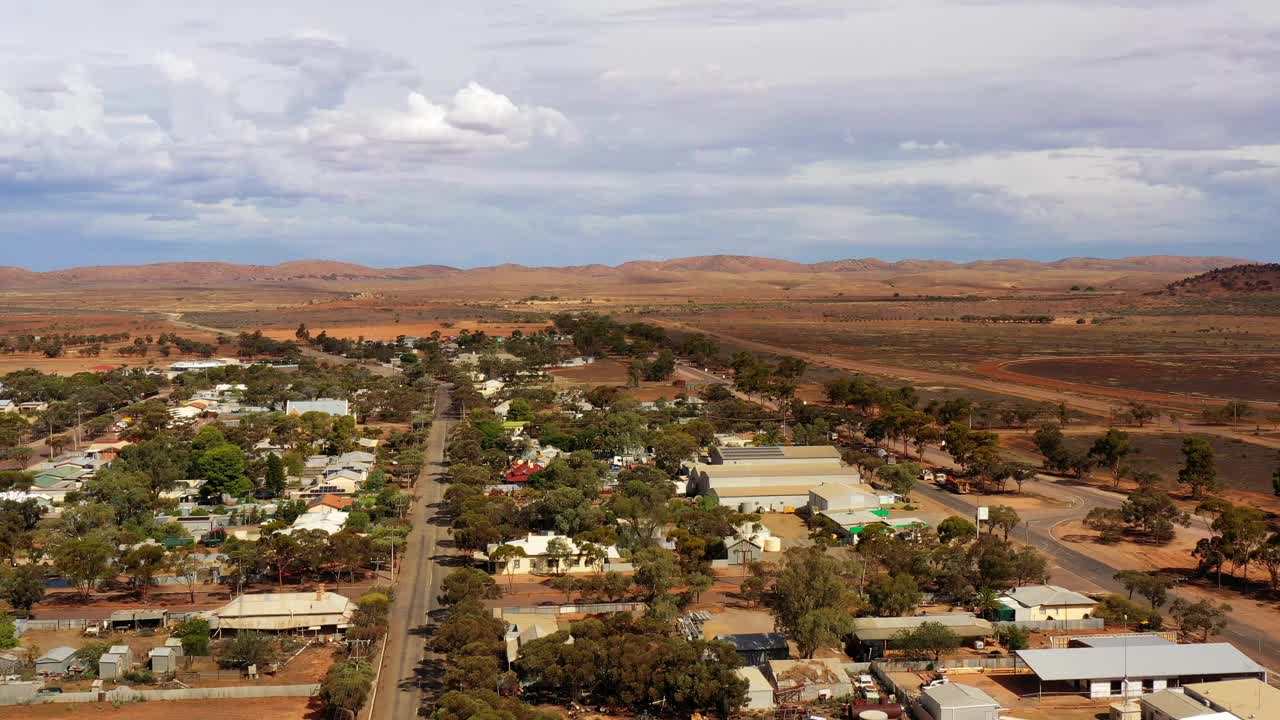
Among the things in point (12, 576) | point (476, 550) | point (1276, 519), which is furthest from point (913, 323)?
point (12, 576)

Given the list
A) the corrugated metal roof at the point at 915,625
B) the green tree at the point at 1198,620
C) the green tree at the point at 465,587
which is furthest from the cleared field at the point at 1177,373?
the green tree at the point at 465,587

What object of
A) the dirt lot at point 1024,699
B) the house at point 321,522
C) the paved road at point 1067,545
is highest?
the house at point 321,522

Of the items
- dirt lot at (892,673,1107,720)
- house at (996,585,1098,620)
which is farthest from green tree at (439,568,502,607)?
house at (996,585,1098,620)

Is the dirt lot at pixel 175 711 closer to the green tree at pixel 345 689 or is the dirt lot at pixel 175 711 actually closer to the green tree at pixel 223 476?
the green tree at pixel 345 689

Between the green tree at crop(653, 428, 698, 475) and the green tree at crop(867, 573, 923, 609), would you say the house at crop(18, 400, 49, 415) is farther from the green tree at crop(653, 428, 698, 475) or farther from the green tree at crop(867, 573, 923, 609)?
the green tree at crop(867, 573, 923, 609)

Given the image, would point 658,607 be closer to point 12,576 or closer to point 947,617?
point 947,617

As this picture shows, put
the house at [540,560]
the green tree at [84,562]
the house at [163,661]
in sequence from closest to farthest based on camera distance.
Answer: the house at [163,661]
the green tree at [84,562]
the house at [540,560]
